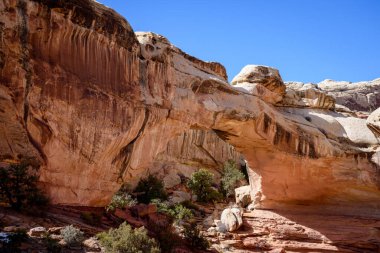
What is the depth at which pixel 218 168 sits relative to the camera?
1641 inches

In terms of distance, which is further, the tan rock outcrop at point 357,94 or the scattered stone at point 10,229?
the tan rock outcrop at point 357,94

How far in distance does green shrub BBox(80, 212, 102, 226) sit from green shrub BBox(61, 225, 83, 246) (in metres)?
3.09

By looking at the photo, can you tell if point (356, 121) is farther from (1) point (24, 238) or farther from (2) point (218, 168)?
(2) point (218, 168)

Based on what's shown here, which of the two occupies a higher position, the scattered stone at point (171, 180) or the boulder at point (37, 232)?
the scattered stone at point (171, 180)

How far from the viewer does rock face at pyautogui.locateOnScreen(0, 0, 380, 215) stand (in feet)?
36.4

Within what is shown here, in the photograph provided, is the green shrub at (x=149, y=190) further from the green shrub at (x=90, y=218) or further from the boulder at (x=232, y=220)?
the green shrub at (x=90, y=218)

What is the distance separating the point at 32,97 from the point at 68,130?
136cm

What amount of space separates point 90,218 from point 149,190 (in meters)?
16.2

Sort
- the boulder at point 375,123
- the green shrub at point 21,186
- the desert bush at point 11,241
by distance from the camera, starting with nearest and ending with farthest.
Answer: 1. the desert bush at point 11,241
2. the green shrub at point 21,186
3. the boulder at point 375,123

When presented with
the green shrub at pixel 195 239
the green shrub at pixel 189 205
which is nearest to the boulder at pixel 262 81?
the green shrub at pixel 195 239

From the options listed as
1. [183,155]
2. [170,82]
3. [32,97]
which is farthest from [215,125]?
[183,155]

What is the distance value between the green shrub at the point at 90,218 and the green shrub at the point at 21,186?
9.20ft

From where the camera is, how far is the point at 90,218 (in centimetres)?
1478

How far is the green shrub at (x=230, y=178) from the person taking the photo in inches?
1420
